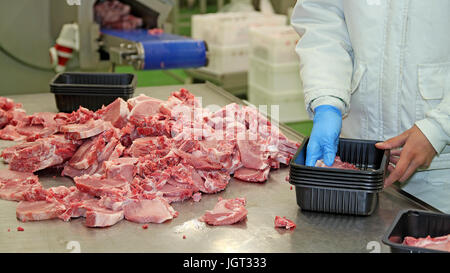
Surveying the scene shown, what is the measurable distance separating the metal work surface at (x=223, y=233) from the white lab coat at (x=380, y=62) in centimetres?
34

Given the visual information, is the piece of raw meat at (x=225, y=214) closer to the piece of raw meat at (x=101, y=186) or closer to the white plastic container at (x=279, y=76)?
the piece of raw meat at (x=101, y=186)

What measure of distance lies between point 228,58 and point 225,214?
384cm

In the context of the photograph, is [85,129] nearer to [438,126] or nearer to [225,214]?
[225,214]

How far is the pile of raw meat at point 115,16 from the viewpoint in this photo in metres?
3.95

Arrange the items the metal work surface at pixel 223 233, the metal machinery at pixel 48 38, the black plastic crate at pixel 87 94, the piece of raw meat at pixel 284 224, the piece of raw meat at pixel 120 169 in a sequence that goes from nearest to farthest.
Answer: the metal work surface at pixel 223 233
the piece of raw meat at pixel 284 224
the piece of raw meat at pixel 120 169
the black plastic crate at pixel 87 94
the metal machinery at pixel 48 38

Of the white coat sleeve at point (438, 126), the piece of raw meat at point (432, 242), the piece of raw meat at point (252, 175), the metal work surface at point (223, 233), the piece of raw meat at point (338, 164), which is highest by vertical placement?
the white coat sleeve at point (438, 126)

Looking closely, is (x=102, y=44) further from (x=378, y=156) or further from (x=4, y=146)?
(x=378, y=156)

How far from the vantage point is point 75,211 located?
169cm

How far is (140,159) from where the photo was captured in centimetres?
192

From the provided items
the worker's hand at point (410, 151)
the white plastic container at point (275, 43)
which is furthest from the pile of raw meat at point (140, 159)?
the white plastic container at point (275, 43)

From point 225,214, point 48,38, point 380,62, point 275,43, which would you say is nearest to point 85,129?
point 225,214

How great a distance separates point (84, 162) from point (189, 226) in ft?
1.71

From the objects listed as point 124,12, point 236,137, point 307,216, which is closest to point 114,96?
point 236,137

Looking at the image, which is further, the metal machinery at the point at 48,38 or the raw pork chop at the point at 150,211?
the metal machinery at the point at 48,38
